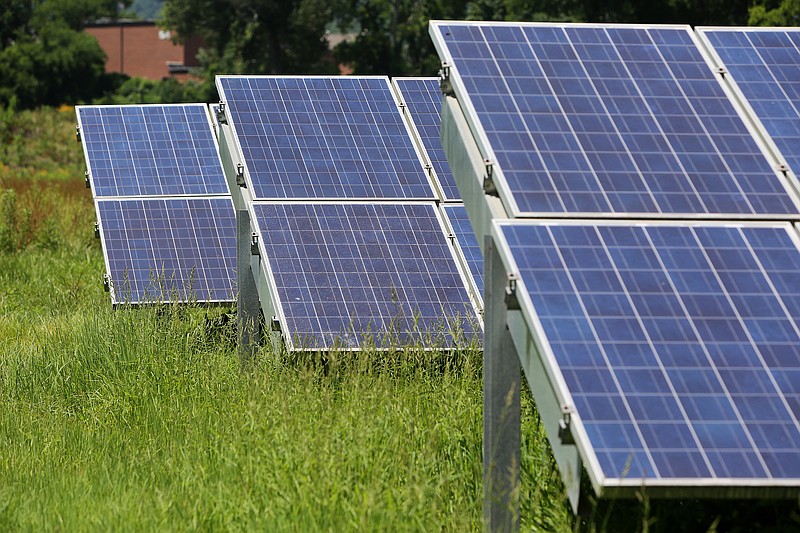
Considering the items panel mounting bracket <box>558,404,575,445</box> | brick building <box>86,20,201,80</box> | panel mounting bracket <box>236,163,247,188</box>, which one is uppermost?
brick building <box>86,20,201,80</box>

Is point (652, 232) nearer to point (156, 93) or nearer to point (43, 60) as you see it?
point (156, 93)

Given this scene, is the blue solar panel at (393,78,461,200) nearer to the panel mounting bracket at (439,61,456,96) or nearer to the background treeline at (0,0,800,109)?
the panel mounting bracket at (439,61,456,96)

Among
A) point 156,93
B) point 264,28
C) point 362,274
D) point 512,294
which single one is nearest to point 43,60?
point 156,93

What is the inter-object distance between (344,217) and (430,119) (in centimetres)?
222

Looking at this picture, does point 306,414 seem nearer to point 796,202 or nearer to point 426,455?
point 426,455

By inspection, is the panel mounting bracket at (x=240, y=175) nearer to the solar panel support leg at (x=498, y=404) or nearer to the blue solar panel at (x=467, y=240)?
the blue solar panel at (x=467, y=240)

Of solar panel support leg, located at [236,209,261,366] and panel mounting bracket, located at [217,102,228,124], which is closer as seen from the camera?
solar panel support leg, located at [236,209,261,366]

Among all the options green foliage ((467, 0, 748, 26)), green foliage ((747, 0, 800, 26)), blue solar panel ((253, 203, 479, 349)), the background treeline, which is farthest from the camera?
the background treeline

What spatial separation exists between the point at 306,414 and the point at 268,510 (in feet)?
3.75

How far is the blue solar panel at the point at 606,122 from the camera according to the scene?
19.9 ft

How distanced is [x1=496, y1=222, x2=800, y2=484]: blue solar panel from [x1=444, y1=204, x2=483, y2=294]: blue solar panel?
3547mm

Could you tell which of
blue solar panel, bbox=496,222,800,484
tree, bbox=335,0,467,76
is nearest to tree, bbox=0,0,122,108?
tree, bbox=335,0,467,76

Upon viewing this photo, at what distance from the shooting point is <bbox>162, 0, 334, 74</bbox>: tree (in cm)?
5869

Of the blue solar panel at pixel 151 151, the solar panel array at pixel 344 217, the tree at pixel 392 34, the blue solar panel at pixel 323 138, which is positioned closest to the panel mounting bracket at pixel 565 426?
the solar panel array at pixel 344 217
